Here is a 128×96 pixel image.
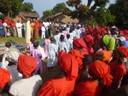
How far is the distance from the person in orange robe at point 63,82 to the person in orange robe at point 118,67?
0.93 meters

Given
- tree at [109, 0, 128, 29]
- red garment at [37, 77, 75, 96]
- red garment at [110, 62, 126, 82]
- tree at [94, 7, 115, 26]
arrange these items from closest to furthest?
1. red garment at [37, 77, 75, 96]
2. red garment at [110, 62, 126, 82]
3. tree at [94, 7, 115, 26]
4. tree at [109, 0, 128, 29]

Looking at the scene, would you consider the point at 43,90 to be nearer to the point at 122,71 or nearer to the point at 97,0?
the point at 122,71

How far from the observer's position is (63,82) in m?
4.58

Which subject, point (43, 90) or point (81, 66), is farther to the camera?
point (81, 66)

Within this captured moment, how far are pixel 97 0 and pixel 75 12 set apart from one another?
369cm

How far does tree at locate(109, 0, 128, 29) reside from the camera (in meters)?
44.9

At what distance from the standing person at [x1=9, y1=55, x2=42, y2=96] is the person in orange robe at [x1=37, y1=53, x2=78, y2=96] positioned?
240mm

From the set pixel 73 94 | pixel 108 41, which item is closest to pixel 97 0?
pixel 108 41

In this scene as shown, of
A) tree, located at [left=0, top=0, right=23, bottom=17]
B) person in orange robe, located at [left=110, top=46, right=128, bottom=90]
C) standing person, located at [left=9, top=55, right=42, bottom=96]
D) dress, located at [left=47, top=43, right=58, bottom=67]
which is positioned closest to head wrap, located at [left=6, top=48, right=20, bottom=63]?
standing person, located at [left=9, top=55, right=42, bottom=96]

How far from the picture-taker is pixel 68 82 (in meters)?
4.66

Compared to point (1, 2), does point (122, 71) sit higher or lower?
lower

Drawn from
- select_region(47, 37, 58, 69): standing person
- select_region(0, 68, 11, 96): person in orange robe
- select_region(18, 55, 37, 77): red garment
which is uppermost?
select_region(18, 55, 37, 77): red garment

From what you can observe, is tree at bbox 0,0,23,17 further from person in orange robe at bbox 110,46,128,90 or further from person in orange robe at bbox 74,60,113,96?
person in orange robe at bbox 74,60,113,96

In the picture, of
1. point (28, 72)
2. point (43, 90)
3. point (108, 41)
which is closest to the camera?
point (43, 90)
